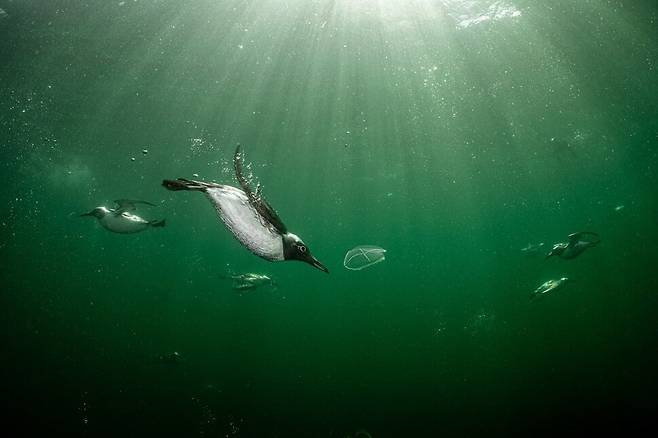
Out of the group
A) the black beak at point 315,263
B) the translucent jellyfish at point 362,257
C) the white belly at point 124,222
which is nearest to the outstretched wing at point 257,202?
the black beak at point 315,263

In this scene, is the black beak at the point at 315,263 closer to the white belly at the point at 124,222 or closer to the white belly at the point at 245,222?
the white belly at the point at 245,222

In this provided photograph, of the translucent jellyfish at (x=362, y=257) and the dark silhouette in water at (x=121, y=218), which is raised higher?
the translucent jellyfish at (x=362, y=257)

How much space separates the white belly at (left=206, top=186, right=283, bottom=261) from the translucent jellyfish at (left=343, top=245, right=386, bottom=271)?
211cm

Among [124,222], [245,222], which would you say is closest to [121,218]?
[124,222]

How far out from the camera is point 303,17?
1043 centimetres

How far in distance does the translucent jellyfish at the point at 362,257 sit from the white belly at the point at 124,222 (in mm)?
4227

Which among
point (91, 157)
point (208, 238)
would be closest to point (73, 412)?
point (91, 157)

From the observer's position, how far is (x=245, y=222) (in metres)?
1.71

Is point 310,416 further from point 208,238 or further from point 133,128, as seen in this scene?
point 208,238

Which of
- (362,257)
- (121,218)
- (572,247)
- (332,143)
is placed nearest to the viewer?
(362,257)

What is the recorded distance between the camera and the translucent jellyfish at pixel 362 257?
3.83 meters

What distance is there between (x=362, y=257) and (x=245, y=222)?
2466 mm

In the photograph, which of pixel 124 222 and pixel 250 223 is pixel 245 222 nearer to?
pixel 250 223

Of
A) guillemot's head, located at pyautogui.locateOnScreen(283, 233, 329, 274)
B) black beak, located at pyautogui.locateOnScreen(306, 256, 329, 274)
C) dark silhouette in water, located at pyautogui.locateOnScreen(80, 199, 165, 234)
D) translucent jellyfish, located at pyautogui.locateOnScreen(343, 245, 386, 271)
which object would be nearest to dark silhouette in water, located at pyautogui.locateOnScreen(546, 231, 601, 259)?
translucent jellyfish, located at pyautogui.locateOnScreen(343, 245, 386, 271)
